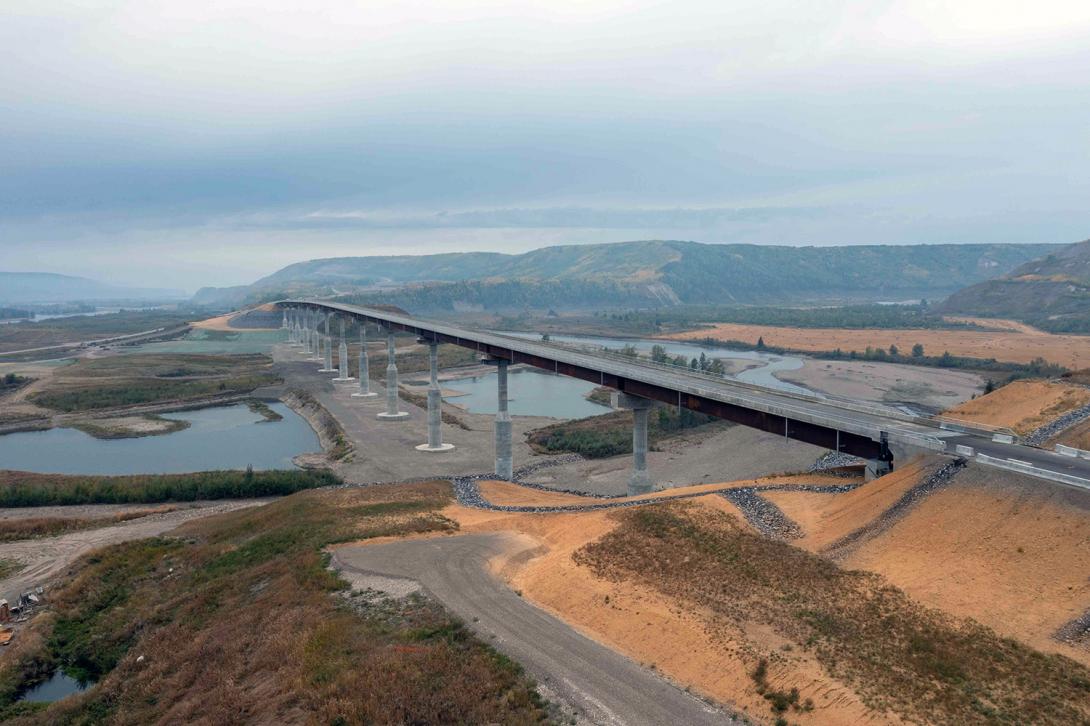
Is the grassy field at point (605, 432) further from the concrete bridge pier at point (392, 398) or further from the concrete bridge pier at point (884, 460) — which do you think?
the concrete bridge pier at point (884, 460)

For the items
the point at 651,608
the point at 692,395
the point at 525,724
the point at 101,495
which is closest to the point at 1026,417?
the point at 692,395

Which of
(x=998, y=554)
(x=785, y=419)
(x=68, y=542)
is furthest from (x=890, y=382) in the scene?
(x=68, y=542)

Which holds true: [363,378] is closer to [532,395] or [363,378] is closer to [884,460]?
[532,395]

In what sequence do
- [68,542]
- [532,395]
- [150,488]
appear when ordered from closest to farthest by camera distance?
[68,542]
[150,488]
[532,395]

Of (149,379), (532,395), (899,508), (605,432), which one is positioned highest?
(899,508)

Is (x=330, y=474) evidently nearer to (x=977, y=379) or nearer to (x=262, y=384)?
(x=262, y=384)

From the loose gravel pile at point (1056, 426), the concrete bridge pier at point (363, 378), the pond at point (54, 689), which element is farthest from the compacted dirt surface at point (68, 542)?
the loose gravel pile at point (1056, 426)

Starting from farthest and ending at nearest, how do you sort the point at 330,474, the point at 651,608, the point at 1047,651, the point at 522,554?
the point at 330,474 < the point at 522,554 < the point at 651,608 < the point at 1047,651
